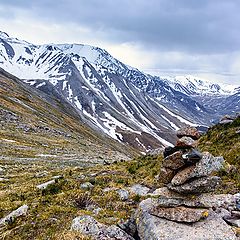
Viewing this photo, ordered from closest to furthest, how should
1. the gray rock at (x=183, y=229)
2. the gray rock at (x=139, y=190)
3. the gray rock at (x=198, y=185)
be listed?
the gray rock at (x=183, y=229), the gray rock at (x=198, y=185), the gray rock at (x=139, y=190)

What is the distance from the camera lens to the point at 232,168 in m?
22.8

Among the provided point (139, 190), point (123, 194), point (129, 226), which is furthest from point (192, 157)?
point (139, 190)

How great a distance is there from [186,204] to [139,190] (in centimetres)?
742

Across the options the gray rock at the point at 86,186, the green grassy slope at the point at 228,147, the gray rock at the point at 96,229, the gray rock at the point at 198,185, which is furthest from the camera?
the gray rock at the point at 86,186

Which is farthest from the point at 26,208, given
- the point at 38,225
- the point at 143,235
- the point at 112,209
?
the point at 143,235

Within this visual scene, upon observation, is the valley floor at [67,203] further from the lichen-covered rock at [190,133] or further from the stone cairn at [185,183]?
the lichen-covered rock at [190,133]

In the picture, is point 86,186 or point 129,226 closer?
point 129,226

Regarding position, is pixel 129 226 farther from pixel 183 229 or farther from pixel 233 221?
pixel 233 221

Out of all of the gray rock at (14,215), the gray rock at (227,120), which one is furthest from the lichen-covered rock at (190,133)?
the gray rock at (227,120)

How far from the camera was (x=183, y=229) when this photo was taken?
1436cm

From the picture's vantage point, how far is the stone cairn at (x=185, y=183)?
15.0 metres

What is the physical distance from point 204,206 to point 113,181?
10.7 m


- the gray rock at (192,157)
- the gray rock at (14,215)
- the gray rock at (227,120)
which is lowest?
the gray rock at (14,215)

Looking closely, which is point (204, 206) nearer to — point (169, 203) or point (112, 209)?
point (169, 203)
